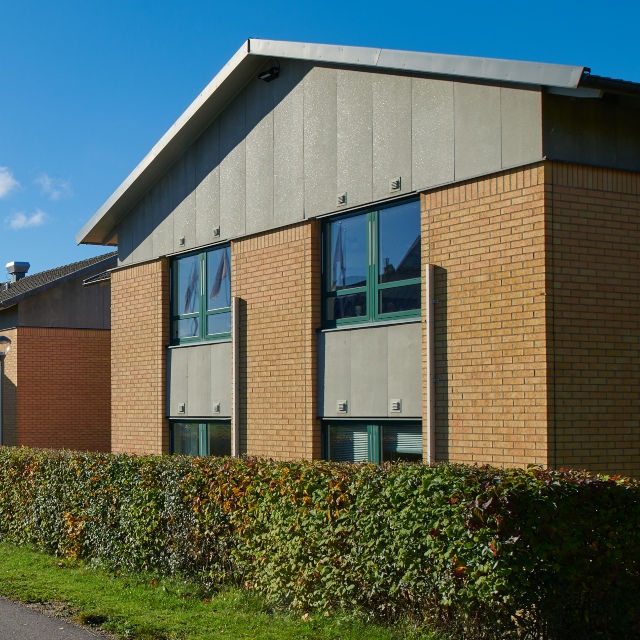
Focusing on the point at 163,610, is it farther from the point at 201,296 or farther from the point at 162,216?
the point at 162,216

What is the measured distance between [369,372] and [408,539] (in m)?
5.06

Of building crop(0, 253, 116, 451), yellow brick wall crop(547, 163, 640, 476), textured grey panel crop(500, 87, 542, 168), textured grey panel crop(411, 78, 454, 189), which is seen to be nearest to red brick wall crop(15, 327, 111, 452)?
building crop(0, 253, 116, 451)

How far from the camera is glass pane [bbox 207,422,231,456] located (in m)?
16.0

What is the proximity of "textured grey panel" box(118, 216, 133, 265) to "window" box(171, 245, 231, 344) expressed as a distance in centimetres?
139

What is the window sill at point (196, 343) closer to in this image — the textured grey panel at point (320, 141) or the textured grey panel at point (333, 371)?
the textured grey panel at point (333, 371)

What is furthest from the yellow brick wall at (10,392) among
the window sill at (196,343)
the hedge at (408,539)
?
the hedge at (408,539)

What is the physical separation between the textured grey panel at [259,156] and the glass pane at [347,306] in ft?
5.70

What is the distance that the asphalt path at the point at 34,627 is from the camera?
9037 millimetres

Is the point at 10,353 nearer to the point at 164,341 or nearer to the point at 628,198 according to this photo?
the point at 164,341

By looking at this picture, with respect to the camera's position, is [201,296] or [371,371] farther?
[201,296]

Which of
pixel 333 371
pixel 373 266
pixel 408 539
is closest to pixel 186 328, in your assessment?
pixel 333 371

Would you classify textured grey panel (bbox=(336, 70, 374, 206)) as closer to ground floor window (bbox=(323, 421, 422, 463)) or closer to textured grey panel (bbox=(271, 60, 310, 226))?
textured grey panel (bbox=(271, 60, 310, 226))

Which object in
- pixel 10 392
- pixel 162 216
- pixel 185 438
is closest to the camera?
pixel 185 438

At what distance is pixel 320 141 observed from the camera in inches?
548
